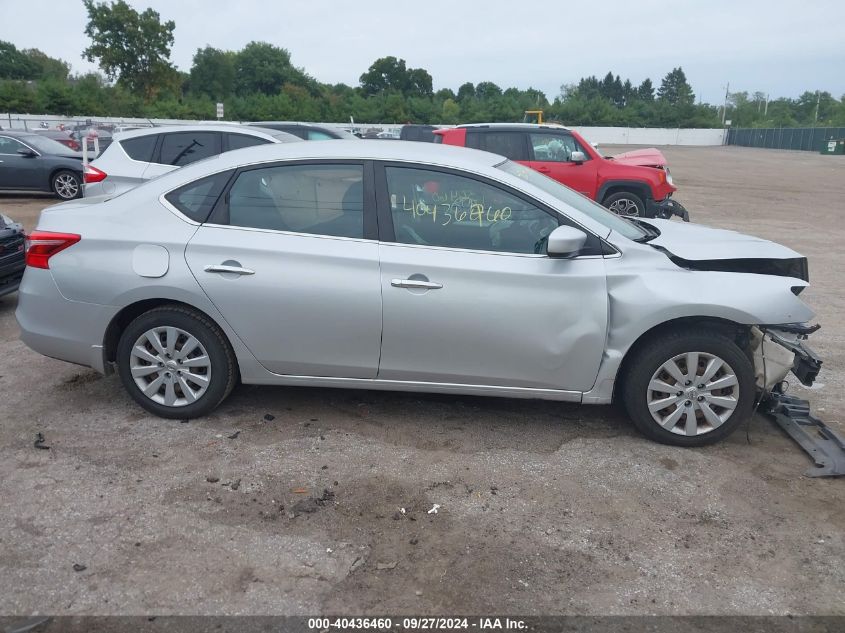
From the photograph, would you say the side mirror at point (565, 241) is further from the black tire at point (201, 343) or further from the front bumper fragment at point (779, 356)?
the black tire at point (201, 343)

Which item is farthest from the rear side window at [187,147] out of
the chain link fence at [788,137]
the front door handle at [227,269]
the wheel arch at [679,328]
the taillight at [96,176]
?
the chain link fence at [788,137]

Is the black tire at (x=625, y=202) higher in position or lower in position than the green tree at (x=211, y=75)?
lower

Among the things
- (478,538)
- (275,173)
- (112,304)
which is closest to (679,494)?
(478,538)

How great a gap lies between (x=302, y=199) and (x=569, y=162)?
28.0 feet

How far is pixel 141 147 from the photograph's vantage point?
31.2ft

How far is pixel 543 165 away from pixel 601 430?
27.3 ft

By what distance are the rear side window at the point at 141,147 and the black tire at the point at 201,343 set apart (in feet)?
18.7

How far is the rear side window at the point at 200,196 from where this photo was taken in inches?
175

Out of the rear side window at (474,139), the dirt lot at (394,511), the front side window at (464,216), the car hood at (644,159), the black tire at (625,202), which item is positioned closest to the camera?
the dirt lot at (394,511)

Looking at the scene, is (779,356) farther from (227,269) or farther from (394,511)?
(227,269)

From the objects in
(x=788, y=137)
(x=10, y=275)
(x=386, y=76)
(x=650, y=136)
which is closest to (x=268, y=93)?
(x=386, y=76)

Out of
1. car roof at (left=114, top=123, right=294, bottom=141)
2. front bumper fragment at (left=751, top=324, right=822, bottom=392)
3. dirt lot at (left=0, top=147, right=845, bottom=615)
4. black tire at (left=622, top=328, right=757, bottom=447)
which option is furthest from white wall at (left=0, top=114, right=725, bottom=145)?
dirt lot at (left=0, top=147, right=845, bottom=615)

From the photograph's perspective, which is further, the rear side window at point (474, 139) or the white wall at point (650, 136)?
the white wall at point (650, 136)

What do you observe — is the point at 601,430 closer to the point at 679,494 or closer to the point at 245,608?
the point at 679,494
